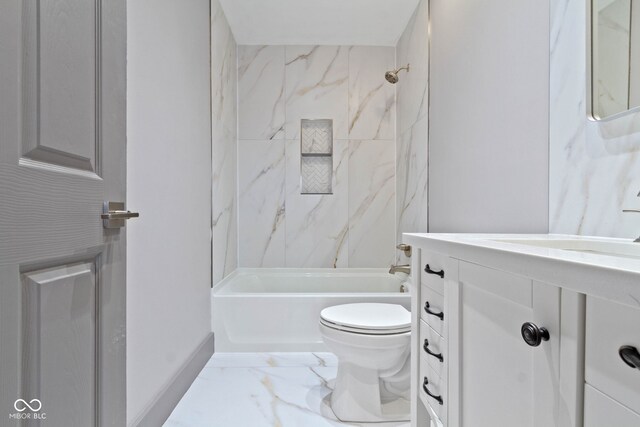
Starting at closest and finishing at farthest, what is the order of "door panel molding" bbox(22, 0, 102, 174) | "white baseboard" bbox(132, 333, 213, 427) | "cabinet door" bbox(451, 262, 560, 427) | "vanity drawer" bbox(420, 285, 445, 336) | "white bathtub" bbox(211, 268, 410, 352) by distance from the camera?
1. "cabinet door" bbox(451, 262, 560, 427)
2. "door panel molding" bbox(22, 0, 102, 174)
3. "vanity drawer" bbox(420, 285, 445, 336)
4. "white baseboard" bbox(132, 333, 213, 427)
5. "white bathtub" bbox(211, 268, 410, 352)

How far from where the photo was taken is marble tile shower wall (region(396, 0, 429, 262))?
2326 millimetres

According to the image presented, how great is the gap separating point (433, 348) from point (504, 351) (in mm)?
401

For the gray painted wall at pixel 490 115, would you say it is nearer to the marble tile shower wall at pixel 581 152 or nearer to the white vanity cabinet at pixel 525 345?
the marble tile shower wall at pixel 581 152

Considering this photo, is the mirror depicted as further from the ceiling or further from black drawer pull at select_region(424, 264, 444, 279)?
the ceiling

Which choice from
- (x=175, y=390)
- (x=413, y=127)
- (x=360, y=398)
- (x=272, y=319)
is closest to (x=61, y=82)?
(x=175, y=390)

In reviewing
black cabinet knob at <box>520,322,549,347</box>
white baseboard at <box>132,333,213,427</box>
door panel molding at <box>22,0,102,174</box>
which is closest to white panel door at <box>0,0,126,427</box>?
door panel molding at <box>22,0,102,174</box>

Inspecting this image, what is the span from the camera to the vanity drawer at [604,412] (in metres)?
0.40

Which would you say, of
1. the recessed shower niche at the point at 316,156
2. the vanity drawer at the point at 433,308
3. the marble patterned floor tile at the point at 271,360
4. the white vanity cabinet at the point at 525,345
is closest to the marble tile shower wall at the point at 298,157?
the recessed shower niche at the point at 316,156

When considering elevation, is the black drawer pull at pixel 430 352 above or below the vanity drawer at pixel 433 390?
above

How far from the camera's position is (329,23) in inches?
108

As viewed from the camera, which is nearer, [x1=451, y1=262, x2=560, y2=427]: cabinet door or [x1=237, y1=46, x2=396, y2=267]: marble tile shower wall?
[x1=451, y1=262, x2=560, y2=427]: cabinet door

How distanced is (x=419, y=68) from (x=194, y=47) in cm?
150

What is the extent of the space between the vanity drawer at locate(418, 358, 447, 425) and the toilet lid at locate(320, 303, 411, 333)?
373 mm

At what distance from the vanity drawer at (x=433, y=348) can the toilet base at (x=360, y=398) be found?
523 mm
